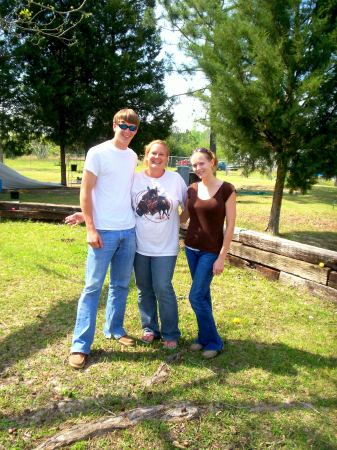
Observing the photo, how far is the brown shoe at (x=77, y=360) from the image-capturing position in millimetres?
3348

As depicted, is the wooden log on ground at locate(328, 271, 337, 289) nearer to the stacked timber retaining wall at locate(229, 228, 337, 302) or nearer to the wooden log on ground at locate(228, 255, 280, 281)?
the stacked timber retaining wall at locate(229, 228, 337, 302)

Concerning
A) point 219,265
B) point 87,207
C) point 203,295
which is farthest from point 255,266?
point 87,207

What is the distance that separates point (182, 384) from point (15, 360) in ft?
4.77

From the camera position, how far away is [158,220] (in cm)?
347

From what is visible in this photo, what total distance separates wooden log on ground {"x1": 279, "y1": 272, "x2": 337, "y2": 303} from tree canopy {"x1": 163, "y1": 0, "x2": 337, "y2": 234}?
3908 millimetres

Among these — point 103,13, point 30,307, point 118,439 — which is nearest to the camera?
point 118,439

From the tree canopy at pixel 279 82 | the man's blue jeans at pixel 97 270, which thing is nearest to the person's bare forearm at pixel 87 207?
the man's blue jeans at pixel 97 270

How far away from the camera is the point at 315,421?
279 centimetres

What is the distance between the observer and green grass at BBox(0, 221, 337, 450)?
262 cm

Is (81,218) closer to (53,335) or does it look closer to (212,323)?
(53,335)

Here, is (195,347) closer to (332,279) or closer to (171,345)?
(171,345)

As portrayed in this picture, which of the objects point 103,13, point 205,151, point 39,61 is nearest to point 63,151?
point 39,61

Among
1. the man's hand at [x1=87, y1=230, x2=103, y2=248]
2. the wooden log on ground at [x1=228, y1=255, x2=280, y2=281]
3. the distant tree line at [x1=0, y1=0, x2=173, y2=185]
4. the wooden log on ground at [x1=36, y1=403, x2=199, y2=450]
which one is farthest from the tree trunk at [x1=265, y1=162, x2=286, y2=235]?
the distant tree line at [x1=0, y1=0, x2=173, y2=185]

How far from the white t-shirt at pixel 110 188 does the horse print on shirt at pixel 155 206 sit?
0.16 m
